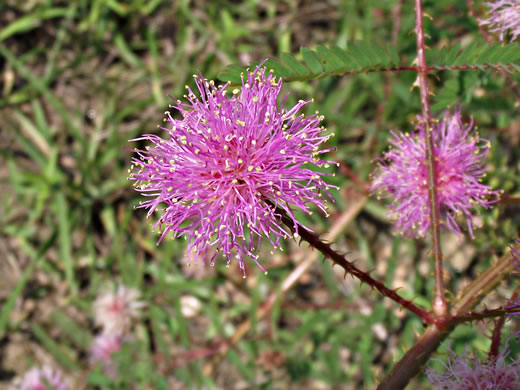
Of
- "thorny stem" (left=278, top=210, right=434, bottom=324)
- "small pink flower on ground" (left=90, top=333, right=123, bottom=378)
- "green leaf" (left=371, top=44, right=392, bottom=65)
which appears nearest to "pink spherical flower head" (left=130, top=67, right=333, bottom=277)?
"thorny stem" (left=278, top=210, right=434, bottom=324)

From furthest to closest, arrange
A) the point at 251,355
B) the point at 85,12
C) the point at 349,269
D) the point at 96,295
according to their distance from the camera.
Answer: the point at 85,12 → the point at 96,295 → the point at 251,355 → the point at 349,269

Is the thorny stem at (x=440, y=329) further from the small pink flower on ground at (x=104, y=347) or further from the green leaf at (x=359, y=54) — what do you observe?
the small pink flower on ground at (x=104, y=347)

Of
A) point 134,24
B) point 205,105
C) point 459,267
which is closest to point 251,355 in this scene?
point 459,267

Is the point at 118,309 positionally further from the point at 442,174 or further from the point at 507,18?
the point at 507,18

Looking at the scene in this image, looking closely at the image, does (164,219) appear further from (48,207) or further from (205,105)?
(48,207)

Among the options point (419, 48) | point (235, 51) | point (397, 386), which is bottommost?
point (397, 386)

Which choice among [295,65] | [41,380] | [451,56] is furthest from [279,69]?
[41,380]
